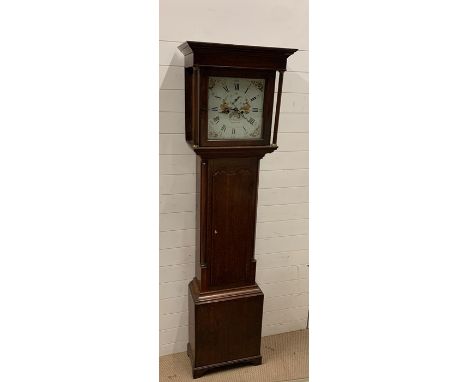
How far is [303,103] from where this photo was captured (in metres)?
2.34

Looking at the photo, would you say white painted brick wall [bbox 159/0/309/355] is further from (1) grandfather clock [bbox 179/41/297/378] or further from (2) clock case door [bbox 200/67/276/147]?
(2) clock case door [bbox 200/67/276/147]

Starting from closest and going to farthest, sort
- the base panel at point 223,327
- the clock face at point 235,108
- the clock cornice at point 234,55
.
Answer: the clock cornice at point 234,55 → the clock face at point 235,108 → the base panel at point 223,327

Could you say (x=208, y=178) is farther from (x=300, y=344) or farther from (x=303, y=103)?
(x=300, y=344)

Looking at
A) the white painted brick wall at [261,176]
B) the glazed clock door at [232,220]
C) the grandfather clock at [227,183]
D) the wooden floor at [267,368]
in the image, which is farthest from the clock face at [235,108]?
the wooden floor at [267,368]

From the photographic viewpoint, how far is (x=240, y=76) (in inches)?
76.2

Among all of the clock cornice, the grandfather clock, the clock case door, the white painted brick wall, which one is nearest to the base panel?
the grandfather clock

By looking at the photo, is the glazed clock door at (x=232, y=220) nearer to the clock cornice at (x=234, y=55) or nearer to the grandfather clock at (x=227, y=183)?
the grandfather clock at (x=227, y=183)

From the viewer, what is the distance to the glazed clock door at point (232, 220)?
2061mm

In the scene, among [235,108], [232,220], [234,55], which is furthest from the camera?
[232,220]

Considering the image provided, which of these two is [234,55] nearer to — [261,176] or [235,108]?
[235,108]

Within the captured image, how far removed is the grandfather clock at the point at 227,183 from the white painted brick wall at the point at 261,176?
0.10m

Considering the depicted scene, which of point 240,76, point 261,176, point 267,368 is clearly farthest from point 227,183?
point 267,368

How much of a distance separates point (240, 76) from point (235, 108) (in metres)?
0.15

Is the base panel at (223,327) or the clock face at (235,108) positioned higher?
the clock face at (235,108)
